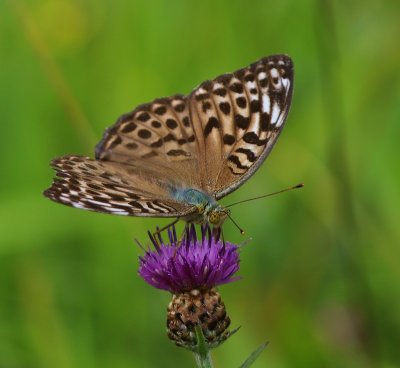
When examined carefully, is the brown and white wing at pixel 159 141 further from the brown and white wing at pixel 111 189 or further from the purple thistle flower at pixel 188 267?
the purple thistle flower at pixel 188 267

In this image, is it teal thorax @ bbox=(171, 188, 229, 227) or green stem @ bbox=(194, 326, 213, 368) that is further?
teal thorax @ bbox=(171, 188, 229, 227)

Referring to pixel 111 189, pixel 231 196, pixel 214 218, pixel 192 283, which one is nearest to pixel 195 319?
pixel 192 283

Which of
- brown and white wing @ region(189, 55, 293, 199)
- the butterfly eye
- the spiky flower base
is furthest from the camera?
brown and white wing @ region(189, 55, 293, 199)

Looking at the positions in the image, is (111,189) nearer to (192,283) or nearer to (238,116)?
(192,283)

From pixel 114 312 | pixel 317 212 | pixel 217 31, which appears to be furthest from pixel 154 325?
pixel 217 31

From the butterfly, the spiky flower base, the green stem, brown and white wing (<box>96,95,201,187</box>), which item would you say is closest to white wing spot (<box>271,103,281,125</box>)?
the butterfly

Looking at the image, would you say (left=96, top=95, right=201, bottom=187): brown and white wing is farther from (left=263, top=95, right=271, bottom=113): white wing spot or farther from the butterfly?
(left=263, top=95, right=271, bottom=113): white wing spot

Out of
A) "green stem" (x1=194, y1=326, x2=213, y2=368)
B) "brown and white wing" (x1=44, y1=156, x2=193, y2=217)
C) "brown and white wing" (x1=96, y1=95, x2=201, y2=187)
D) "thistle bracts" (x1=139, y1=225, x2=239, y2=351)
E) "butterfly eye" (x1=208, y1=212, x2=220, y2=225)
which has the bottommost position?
"green stem" (x1=194, y1=326, x2=213, y2=368)

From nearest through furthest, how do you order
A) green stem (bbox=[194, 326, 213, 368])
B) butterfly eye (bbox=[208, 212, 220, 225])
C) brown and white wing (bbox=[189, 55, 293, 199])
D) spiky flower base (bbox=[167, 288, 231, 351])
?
green stem (bbox=[194, 326, 213, 368])
spiky flower base (bbox=[167, 288, 231, 351])
butterfly eye (bbox=[208, 212, 220, 225])
brown and white wing (bbox=[189, 55, 293, 199])
